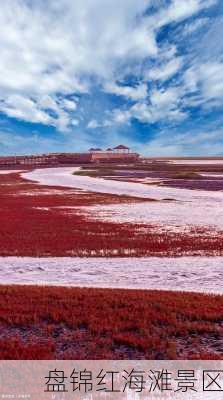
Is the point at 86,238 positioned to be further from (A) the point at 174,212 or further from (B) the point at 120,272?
(A) the point at 174,212

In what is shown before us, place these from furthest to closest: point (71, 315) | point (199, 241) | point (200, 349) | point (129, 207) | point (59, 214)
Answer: point (129, 207)
point (59, 214)
point (199, 241)
point (71, 315)
point (200, 349)

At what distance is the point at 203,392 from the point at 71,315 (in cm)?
457

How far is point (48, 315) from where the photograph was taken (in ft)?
33.6

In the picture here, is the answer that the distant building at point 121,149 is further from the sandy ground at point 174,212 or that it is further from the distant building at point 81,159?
the sandy ground at point 174,212

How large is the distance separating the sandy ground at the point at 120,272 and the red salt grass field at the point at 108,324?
149cm

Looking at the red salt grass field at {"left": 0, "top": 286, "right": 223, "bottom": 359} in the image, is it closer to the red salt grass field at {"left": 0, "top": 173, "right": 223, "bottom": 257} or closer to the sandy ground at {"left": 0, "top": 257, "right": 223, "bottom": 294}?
the sandy ground at {"left": 0, "top": 257, "right": 223, "bottom": 294}

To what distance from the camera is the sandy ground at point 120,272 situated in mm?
13782

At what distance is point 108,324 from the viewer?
375 inches

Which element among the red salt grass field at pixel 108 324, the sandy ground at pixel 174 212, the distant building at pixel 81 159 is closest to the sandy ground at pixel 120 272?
the red salt grass field at pixel 108 324

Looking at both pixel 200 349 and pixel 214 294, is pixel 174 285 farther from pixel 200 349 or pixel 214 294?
pixel 200 349

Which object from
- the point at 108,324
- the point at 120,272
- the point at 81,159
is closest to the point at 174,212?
the point at 120,272

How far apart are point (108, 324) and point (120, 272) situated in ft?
19.4

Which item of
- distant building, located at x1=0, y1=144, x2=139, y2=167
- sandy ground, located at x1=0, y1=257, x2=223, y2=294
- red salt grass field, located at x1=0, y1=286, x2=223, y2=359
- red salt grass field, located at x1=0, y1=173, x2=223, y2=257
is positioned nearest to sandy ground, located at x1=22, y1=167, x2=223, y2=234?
red salt grass field, located at x1=0, y1=173, x2=223, y2=257

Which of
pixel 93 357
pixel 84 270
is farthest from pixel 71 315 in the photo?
pixel 84 270
